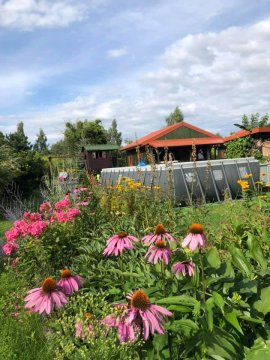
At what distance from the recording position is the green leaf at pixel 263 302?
248 cm

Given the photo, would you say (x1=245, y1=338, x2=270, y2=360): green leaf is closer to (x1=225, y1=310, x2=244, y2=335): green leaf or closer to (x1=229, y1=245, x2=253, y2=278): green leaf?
(x1=225, y1=310, x2=244, y2=335): green leaf

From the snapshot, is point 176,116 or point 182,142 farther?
point 176,116

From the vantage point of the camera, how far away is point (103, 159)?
1556 inches

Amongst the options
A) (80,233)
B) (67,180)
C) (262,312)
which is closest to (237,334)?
(262,312)

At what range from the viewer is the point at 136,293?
73.0 inches

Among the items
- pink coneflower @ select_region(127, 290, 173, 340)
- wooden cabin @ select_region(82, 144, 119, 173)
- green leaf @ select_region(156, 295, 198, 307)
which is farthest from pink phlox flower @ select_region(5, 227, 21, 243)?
wooden cabin @ select_region(82, 144, 119, 173)

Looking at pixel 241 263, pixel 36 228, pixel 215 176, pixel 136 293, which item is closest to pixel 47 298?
pixel 136 293

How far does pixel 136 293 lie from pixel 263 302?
3.54ft

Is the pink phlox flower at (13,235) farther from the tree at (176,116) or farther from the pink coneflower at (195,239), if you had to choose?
the tree at (176,116)

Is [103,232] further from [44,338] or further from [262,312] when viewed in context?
[262,312]

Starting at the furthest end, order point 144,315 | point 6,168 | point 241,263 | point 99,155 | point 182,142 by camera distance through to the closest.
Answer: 1. point 99,155
2. point 182,142
3. point 6,168
4. point 241,263
5. point 144,315

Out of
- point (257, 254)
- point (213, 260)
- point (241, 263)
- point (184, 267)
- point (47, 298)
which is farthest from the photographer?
point (257, 254)

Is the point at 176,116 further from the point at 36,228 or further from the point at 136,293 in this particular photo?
the point at 136,293

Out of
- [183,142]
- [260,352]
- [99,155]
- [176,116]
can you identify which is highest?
[176,116]
